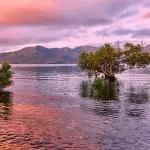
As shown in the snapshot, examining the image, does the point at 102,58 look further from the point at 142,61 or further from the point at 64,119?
the point at 64,119

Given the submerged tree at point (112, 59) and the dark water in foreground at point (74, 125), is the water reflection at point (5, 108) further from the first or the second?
the submerged tree at point (112, 59)

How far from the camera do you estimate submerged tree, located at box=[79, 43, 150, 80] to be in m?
148

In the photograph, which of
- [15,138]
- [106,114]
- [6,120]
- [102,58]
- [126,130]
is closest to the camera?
[15,138]

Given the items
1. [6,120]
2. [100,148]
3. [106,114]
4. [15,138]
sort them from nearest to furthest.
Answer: [100,148]
[15,138]
[6,120]
[106,114]

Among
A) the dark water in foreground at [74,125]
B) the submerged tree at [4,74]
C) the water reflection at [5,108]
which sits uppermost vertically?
the submerged tree at [4,74]

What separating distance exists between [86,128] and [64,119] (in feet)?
25.6

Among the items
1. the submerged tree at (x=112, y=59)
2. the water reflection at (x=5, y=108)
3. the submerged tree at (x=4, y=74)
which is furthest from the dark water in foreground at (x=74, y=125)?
the submerged tree at (x=112, y=59)

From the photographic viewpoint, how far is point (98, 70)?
154 meters

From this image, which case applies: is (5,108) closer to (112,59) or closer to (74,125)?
(74,125)

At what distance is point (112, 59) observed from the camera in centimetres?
14888

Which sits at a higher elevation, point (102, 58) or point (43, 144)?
point (102, 58)

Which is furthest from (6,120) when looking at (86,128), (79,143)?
(79,143)

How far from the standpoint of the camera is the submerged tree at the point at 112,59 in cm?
14838

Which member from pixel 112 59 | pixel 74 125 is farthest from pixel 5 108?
pixel 112 59
